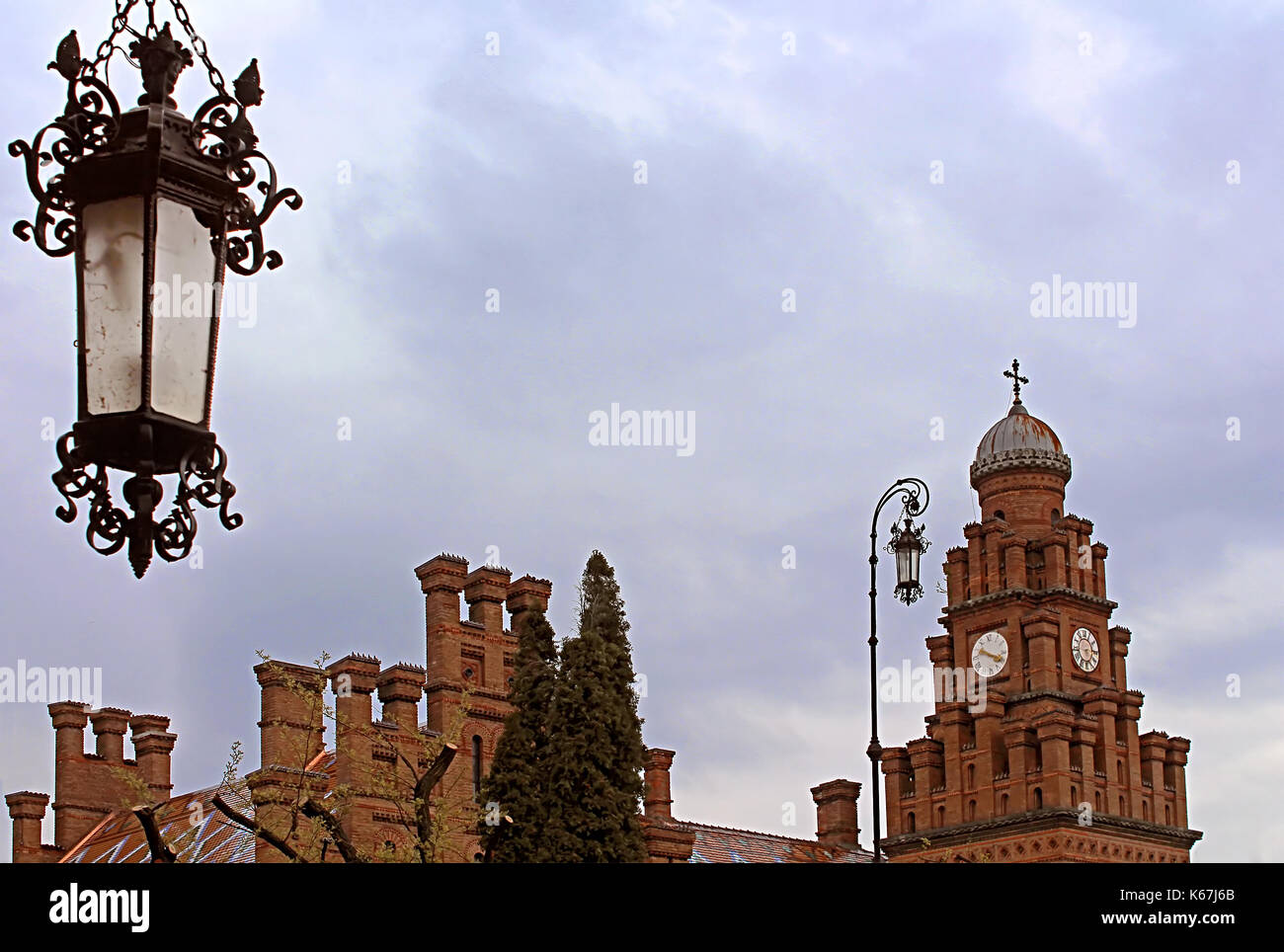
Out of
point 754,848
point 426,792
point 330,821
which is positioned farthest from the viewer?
point 754,848

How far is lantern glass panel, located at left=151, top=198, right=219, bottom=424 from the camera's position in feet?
15.5

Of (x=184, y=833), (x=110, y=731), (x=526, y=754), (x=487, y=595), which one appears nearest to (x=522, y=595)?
(x=487, y=595)

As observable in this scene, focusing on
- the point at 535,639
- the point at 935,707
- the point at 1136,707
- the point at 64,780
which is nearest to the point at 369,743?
the point at 535,639

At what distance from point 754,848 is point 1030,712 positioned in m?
9.03

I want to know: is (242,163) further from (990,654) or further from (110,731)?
(990,654)

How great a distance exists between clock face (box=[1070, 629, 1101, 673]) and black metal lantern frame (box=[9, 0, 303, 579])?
44975 millimetres

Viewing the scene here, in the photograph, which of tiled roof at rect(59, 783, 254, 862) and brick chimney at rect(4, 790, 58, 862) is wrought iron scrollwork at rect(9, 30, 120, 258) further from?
brick chimney at rect(4, 790, 58, 862)

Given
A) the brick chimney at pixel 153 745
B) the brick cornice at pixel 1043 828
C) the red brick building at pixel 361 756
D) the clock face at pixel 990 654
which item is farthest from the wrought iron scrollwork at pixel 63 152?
the clock face at pixel 990 654

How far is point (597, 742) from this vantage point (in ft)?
93.7

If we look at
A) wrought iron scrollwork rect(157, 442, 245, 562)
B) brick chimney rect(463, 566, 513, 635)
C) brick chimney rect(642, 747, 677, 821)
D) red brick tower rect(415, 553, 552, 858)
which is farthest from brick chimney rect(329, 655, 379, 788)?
wrought iron scrollwork rect(157, 442, 245, 562)

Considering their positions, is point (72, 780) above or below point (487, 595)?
below

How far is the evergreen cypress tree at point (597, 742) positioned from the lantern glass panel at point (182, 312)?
22120 millimetres
